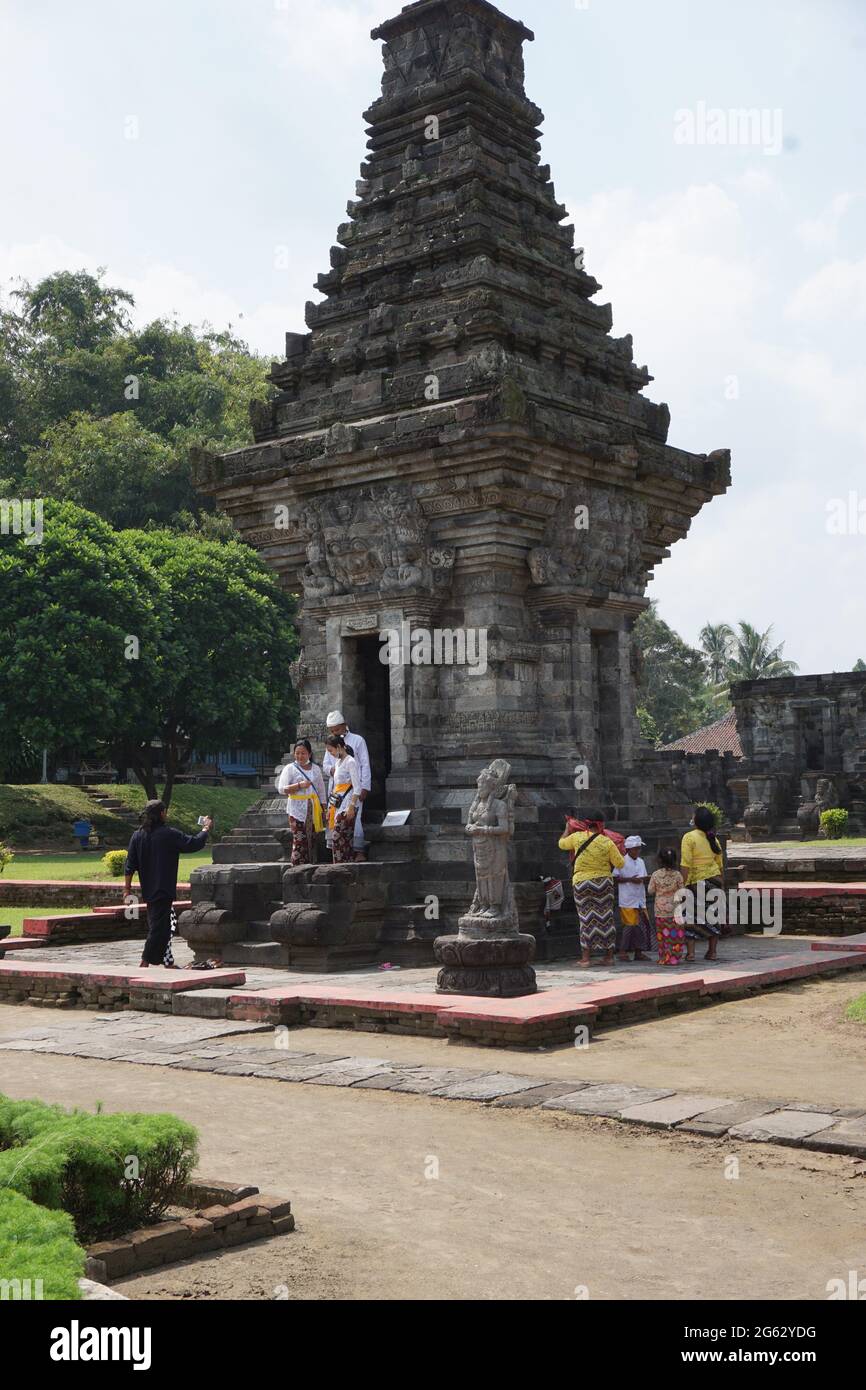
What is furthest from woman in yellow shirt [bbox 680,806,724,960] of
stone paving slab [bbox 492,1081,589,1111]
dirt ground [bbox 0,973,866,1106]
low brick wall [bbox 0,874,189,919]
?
low brick wall [bbox 0,874,189,919]

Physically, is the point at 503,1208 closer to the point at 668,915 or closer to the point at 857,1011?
the point at 857,1011

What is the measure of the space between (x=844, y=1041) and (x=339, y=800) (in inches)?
230

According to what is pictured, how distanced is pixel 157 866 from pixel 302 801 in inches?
71.1

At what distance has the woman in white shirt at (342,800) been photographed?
12805mm

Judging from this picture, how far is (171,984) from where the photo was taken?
10.5 m

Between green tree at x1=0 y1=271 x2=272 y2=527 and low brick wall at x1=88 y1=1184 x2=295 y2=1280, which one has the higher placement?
green tree at x1=0 y1=271 x2=272 y2=527

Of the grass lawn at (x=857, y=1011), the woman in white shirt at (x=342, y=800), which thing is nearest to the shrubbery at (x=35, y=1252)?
the grass lawn at (x=857, y=1011)

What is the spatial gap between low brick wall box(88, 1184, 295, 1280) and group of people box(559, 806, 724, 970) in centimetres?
693

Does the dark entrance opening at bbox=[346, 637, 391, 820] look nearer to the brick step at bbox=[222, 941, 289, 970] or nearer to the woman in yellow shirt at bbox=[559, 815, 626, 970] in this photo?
the brick step at bbox=[222, 941, 289, 970]

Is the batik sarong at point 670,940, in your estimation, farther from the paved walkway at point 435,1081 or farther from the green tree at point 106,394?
the green tree at point 106,394

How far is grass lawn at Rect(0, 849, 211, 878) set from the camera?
2266 cm

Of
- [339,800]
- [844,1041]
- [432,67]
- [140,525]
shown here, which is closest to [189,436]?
[140,525]

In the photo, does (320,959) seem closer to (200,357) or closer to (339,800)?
(339,800)

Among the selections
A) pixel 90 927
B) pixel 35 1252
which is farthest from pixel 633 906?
pixel 35 1252
